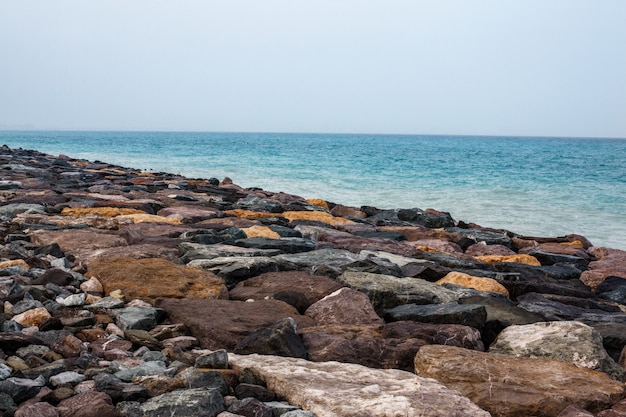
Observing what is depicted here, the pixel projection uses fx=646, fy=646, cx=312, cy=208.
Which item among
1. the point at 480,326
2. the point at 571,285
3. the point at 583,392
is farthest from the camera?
the point at 571,285

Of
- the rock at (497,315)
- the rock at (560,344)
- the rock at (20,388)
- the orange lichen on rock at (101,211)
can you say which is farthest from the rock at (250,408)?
the orange lichen on rock at (101,211)

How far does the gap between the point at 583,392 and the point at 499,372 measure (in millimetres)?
366

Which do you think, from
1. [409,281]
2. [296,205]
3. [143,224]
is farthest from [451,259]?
[296,205]

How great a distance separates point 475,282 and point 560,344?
5.51ft

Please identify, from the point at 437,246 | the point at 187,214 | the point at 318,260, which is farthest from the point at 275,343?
the point at 187,214

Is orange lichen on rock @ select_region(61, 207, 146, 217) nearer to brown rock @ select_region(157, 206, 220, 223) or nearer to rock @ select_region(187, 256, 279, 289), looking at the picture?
brown rock @ select_region(157, 206, 220, 223)

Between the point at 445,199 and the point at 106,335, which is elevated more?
the point at 106,335

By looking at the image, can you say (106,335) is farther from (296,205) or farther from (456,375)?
(296,205)

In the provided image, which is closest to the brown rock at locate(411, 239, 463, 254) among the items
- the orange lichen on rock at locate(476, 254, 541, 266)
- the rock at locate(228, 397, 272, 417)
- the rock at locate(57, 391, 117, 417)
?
the orange lichen on rock at locate(476, 254, 541, 266)

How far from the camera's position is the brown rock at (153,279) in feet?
13.8

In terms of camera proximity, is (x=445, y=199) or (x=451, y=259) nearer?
(x=451, y=259)

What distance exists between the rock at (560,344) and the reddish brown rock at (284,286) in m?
1.22

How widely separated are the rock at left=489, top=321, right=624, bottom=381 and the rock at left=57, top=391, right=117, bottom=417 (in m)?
2.12

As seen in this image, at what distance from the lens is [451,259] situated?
21.1 ft
